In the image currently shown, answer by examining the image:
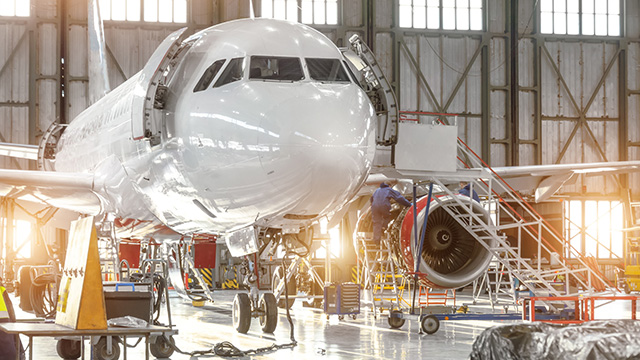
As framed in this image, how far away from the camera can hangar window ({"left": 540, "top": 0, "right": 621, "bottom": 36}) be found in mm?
25625

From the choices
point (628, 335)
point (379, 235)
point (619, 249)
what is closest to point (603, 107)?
point (619, 249)

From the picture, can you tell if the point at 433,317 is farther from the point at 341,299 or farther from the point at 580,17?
the point at 580,17

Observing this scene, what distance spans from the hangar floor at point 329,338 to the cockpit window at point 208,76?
9.06 ft

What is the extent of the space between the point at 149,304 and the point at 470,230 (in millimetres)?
4967

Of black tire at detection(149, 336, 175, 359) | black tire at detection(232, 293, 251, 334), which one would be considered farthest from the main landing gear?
black tire at detection(149, 336, 175, 359)

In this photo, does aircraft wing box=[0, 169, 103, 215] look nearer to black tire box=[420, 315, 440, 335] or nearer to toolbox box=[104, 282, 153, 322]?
toolbox box=[104, 282, 153, 322]

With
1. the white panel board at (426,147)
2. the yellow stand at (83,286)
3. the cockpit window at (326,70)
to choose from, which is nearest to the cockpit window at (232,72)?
the cockpit window at (326,70)

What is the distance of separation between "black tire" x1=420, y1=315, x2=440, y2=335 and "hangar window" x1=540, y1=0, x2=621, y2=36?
56.8 feet

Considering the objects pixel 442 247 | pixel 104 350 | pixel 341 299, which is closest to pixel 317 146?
pixel 104 350

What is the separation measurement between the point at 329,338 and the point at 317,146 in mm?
4214

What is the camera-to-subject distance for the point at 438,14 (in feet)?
82.1

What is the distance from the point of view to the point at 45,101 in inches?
918

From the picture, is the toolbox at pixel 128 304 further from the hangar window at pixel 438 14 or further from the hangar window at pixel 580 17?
the hangar window at pixel 580 17

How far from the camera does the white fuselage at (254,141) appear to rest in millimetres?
6273
